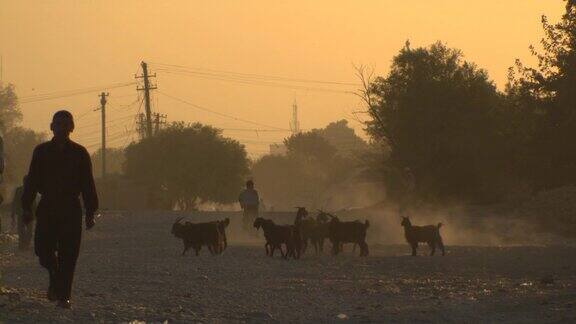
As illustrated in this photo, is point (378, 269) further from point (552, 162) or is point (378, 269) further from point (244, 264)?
point (552, 162)

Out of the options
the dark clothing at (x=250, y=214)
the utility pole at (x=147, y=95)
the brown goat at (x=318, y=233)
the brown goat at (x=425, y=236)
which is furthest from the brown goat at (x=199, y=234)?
the utility pole at (x=147, y=95)

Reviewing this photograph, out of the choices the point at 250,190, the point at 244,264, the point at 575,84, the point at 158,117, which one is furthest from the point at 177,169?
the point at 244,264

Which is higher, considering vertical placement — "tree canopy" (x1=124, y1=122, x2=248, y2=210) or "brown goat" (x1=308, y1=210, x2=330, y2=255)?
"tree canopy" (x1=124, y1=122, x2=248, y2=210)

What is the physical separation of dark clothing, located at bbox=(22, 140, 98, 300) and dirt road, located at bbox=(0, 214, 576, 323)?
2.00 ft

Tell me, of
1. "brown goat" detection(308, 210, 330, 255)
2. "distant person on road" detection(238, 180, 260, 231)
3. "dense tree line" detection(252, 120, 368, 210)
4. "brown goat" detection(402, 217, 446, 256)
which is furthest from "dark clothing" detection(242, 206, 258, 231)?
"dense tree line" detection(252, 120, 368, 210)

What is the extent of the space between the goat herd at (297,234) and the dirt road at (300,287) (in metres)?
0.47

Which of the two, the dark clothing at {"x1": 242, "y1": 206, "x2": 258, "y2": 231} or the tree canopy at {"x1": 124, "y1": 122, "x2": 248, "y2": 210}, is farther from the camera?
the tree canopy at {"x1": 124, "y1": 122, "x2": 248, "y2": 210}

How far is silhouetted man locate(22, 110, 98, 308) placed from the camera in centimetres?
1384

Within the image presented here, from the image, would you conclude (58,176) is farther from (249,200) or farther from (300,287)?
(249,200)

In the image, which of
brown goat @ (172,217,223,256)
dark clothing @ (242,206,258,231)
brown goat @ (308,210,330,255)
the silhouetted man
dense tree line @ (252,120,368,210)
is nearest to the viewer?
the silhouetted man

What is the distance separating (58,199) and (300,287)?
6641mm

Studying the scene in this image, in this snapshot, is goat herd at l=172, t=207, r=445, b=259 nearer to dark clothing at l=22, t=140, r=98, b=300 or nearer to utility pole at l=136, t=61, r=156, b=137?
dark clothing at l=22, t=140, r=98, b=300

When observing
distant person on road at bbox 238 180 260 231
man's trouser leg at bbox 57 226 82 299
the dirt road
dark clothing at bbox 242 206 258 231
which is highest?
distant person on road at bbox 238 180 260 231

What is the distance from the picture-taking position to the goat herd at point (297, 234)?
2762 centimetres
